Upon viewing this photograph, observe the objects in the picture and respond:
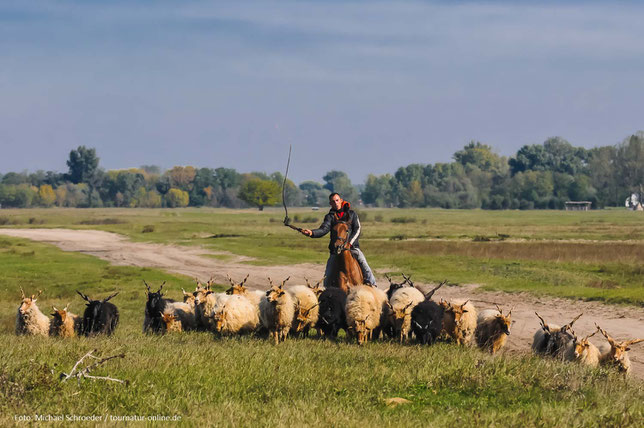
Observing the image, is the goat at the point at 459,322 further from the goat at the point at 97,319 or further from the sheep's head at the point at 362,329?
the goat at the point at 97,319

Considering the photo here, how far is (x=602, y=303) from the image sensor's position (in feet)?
69.8

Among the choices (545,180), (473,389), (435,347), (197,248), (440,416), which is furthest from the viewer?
(545,180)

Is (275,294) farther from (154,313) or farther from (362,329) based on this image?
(154,313)

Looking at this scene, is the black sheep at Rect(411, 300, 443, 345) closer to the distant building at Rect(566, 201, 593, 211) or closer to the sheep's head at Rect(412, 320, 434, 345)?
the sheep's head at Rect(412, 320, 434, 345)

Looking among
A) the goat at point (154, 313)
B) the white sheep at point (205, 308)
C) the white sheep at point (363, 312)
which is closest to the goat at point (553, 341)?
the white sheep at point (363, 312)

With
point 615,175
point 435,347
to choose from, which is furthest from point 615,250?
point 615,175

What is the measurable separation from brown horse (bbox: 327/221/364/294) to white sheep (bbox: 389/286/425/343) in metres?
1.04

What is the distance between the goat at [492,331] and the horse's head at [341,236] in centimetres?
320

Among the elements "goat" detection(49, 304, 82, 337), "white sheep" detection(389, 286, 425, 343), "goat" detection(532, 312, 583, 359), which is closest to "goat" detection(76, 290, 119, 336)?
"goat" detection(49, 304, 82, 337)

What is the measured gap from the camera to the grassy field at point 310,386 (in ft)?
27.5

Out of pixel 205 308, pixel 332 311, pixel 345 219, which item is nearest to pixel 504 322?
pixel 332 311

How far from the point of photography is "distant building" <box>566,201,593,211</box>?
497 ft

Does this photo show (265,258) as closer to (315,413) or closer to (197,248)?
(197,248)

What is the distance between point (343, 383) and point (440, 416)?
2005 mm
